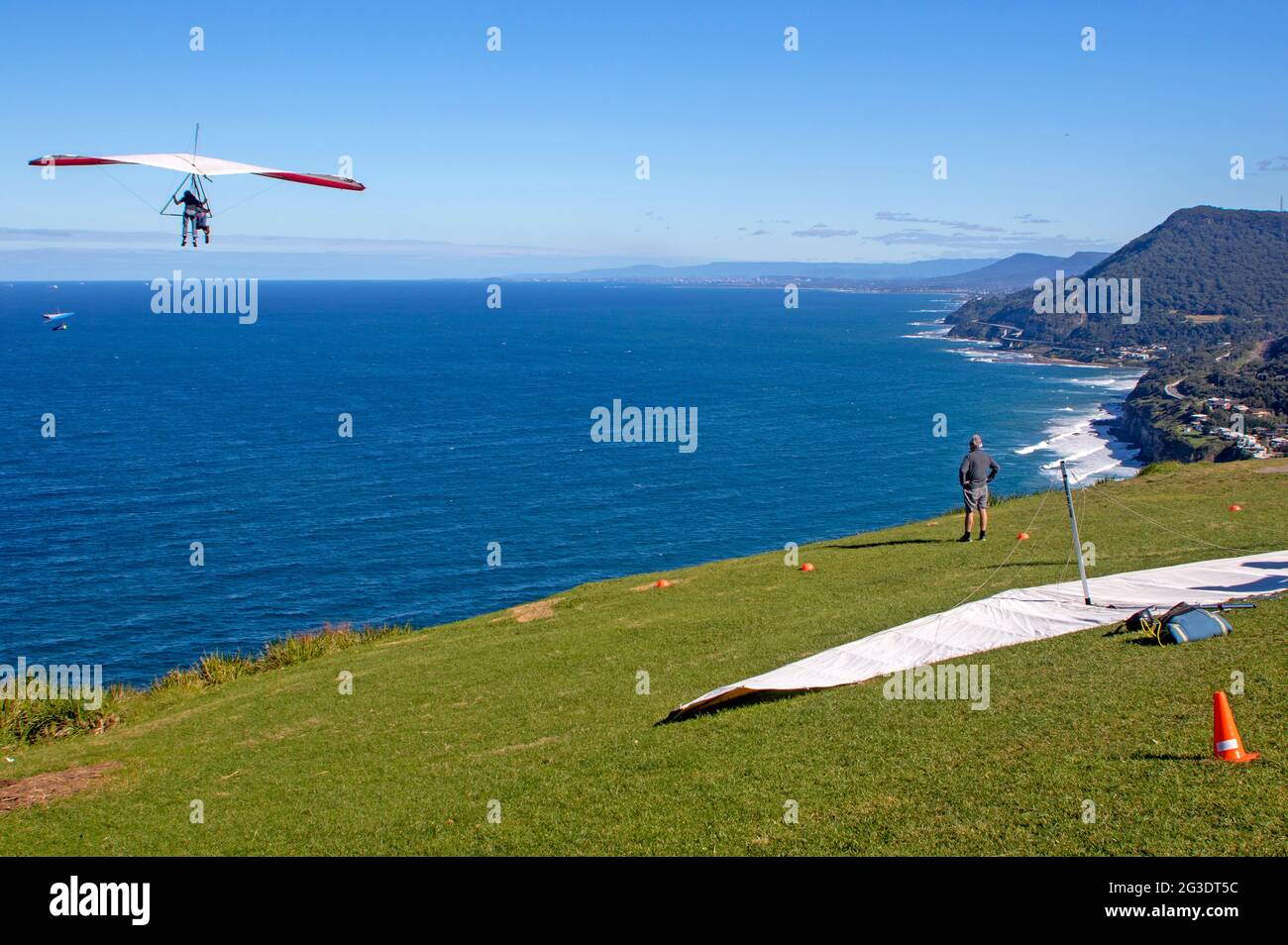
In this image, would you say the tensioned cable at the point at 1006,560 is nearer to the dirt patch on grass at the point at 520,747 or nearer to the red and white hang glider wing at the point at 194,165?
the dirt patch on grass at the point at 520,747

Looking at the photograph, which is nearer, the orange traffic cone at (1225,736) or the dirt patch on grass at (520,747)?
the orange traffic cone at (1225,736)

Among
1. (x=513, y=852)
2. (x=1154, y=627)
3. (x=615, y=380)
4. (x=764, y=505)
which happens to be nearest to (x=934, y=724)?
(x=1154, y=627)

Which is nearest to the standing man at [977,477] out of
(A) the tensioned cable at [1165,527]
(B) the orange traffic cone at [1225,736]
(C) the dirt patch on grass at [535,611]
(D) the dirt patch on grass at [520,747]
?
(A) the tensioned cable at [1165,527]

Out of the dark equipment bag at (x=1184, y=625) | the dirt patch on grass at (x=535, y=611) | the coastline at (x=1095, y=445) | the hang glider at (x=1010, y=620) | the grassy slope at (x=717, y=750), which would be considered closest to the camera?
the grassy slope at (x=717, y=750)

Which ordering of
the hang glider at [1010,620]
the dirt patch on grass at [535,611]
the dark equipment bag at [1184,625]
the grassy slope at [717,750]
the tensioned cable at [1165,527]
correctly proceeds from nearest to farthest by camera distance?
the grassy slope at [717,750] → the dark equipment bag at [1184,625] → the hang glider at [1010,620] → the tensioned cable at [1165,527] → the dirt patch on grass at [535,611]

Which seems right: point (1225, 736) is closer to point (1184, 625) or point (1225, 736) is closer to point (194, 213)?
point (1184, 625)

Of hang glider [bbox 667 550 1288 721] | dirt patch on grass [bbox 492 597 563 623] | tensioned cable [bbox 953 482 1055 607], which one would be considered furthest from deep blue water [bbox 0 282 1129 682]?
hang glider [bbox 667 550 1288 721]
